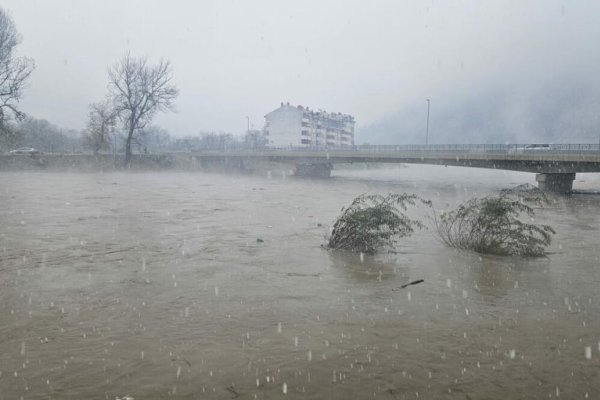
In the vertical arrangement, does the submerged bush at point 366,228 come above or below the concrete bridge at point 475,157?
below

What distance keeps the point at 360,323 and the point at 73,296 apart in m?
4.34

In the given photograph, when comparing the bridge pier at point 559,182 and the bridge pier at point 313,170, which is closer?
the bridge pier at point 559,182

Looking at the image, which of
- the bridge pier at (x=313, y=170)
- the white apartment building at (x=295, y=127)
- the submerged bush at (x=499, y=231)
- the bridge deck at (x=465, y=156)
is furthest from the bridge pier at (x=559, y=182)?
the white apartment building at (x=295, y=127)

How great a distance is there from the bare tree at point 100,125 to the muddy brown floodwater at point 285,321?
47816 millimetres

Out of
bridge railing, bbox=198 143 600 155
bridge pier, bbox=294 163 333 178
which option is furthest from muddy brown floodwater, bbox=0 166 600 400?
bridge pier, bbox=294 163 333 178

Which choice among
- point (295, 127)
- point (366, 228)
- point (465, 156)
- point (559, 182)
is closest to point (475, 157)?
point (465, 156)

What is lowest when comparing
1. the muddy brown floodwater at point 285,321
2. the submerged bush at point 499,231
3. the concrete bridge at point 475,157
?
the muddy brown floodwater at point 285,321

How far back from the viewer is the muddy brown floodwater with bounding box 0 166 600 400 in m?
4.69

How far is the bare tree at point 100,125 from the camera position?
56.8m

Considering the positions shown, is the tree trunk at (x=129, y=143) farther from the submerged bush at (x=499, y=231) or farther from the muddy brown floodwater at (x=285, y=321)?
the submerged bush at (x=499, y=231)

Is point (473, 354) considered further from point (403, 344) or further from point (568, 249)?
point (568, 249)

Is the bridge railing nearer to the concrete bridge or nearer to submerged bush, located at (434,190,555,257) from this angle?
the concrete bridge

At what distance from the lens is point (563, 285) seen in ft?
28.9

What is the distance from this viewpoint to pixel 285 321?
648 centimetres
